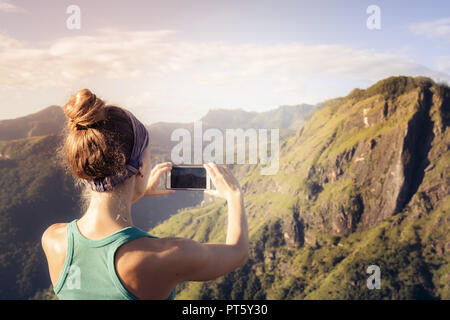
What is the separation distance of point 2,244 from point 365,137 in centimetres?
19244

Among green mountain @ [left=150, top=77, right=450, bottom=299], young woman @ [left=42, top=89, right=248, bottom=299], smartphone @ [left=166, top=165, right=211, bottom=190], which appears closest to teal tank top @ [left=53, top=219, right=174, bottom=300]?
young woman @ [left=42, top=89, right=248, bottom=299]

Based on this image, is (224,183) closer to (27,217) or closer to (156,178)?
(156,178)

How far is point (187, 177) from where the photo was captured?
3635 mm

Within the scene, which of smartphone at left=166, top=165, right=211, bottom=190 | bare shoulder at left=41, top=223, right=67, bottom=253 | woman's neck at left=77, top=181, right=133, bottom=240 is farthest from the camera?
smartphone at left=166, top=165, right=211, bottom=190

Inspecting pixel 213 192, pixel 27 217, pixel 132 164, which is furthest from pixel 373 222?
pixel 132 164

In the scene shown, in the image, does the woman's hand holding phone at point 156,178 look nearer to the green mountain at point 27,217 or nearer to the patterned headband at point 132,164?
the patterned headband at point 132,164

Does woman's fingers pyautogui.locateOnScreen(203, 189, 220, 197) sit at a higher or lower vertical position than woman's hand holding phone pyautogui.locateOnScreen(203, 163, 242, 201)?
lower

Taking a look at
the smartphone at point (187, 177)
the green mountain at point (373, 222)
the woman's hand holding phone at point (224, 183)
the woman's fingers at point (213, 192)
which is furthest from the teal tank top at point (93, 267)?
the green mountain at point (373, 222)

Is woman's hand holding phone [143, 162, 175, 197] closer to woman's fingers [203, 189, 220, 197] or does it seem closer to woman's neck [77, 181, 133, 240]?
woman's fingers [203, 189, 220, 197]

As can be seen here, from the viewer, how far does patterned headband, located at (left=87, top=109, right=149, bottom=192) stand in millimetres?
2385

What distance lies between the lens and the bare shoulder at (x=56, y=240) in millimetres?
2443

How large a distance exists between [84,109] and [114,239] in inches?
36.4

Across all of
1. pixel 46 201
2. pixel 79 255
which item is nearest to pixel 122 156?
pixel 79 255
